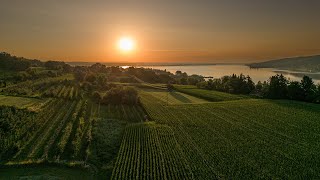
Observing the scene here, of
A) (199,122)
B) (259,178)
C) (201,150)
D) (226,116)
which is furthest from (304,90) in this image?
(259,178)

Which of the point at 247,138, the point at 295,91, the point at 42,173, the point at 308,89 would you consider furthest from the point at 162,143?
the point at 308,89

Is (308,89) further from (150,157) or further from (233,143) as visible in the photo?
(150,157)

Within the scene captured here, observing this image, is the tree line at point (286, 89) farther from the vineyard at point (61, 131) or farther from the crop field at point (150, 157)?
the crop field at point (150, 157)

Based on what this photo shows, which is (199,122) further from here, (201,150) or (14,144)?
(14,144)

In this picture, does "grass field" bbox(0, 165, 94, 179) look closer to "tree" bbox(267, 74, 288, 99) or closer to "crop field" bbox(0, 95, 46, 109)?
"crop field" bbox(0, 95, 46, 109)

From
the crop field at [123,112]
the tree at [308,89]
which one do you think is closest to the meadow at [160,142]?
the crop field at [123,112]

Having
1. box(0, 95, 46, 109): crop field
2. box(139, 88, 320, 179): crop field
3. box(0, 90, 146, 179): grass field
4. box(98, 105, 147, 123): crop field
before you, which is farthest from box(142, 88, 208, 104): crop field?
box(0, 95, 46, 109): crop field
